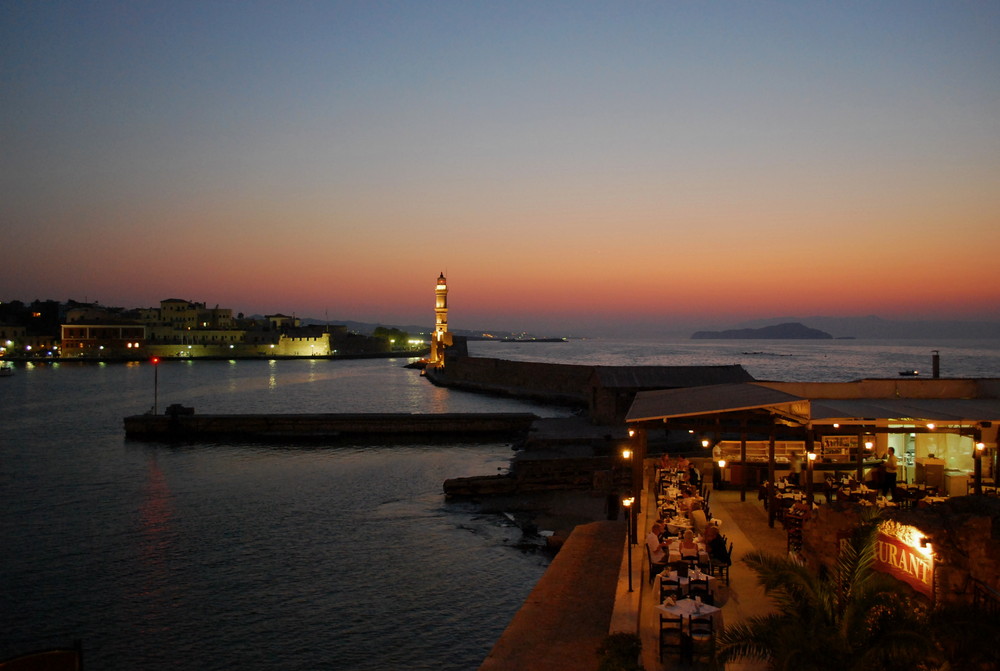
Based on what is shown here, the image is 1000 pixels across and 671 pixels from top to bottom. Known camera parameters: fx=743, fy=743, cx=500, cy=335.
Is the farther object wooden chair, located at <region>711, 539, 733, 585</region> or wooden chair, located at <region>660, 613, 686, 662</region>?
wooden chair, located at <region>711, 539, 733, 585</region>

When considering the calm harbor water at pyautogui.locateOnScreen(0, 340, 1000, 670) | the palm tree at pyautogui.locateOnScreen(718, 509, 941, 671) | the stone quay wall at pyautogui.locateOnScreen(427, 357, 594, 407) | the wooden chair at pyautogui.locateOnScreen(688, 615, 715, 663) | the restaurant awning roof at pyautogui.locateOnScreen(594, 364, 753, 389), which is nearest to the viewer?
the palm tree at pyautogui.locateOnScreen(718, 509, 941, 671)

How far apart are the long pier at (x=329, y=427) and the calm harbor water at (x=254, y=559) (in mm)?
3707

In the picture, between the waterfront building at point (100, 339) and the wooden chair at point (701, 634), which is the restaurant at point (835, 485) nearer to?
the wooden chair at point (701, 634)

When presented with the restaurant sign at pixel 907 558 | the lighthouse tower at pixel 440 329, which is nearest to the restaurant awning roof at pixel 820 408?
the restaurant sign at pixel 907 558

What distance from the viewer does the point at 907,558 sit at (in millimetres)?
6422

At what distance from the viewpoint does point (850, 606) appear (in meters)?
5.38

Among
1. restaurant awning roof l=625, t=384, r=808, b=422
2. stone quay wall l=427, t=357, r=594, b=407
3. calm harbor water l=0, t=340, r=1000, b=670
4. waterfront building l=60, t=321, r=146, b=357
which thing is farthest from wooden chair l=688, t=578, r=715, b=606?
waterfront building l=60, t=321, r=146, b=357

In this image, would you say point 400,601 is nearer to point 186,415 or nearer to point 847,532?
point 847,532

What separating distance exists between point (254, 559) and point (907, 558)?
48.3 feet

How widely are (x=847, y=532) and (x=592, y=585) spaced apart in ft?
19.1

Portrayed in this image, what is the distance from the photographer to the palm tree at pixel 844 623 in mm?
5109

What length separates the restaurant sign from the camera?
609 centimetres

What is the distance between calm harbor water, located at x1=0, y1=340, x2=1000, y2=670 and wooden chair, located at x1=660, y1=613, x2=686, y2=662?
548cm

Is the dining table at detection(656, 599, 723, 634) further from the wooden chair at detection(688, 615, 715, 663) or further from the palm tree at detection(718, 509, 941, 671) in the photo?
the palm tree at detection(718, 509, 941, 671)
